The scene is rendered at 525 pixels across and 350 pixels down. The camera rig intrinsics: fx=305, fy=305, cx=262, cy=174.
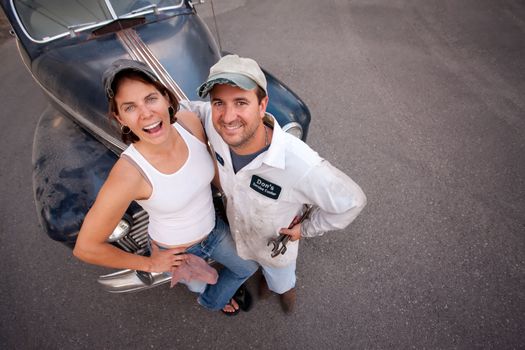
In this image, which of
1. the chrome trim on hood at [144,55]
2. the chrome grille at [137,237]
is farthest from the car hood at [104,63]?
the chrome grille at [137,237]

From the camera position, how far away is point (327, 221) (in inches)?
60.3

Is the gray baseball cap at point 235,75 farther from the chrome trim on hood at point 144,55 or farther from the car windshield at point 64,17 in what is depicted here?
the car windshield at point 64,17

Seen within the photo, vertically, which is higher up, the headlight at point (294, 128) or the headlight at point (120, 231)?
the headlight at point (294, 128)

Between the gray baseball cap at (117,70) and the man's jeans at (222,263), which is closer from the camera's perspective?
the gray baseball cap at (117,70)

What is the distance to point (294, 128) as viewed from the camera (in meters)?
2.01

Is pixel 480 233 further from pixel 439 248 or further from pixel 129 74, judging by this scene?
pixel 129 74

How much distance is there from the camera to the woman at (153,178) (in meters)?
1.25

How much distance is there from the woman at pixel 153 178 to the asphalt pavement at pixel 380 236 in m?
0.99

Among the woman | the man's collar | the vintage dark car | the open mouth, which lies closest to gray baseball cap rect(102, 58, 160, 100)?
the woman

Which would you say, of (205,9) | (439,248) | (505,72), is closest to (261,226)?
(439,248)

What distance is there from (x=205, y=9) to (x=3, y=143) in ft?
13.3

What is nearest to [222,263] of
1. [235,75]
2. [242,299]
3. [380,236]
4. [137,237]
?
[242,299]

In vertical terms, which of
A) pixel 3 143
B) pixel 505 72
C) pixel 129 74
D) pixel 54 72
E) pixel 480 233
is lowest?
pixel 480 233

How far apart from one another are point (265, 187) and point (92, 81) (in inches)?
61.6
